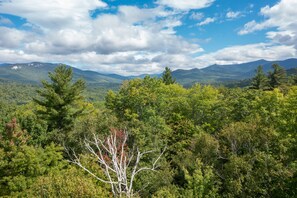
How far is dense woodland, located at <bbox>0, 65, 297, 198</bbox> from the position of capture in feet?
61.9

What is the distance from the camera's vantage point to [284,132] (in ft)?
88.1

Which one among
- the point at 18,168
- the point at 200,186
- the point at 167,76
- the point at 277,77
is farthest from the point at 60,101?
the point at 277,77

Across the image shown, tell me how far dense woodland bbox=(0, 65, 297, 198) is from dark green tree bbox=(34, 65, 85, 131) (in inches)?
5.2

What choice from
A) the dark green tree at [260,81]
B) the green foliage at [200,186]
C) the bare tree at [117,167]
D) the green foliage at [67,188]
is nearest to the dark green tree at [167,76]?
the dark green tree at [260,81]

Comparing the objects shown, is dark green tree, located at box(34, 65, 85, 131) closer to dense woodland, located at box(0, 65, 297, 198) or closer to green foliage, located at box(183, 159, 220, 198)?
dense woodland, located at box(0, 65, 297, 198)

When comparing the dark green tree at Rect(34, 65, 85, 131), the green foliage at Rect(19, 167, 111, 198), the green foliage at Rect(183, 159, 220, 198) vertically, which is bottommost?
the green foliage at Rect(183, 159, 220, 198)

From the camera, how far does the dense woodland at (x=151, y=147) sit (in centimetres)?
1886

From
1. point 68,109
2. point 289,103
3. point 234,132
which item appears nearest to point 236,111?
point 289,103

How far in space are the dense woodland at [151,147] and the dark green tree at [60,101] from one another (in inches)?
5.2

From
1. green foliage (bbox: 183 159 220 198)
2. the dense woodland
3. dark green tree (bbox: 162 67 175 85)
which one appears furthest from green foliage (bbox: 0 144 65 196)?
dark green tree (bbox: 162 67 175 85)

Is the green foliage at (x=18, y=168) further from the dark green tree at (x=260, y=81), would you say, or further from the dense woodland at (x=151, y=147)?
the dark green tree at (x=260, y=81)

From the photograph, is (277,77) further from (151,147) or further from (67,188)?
(67,188)

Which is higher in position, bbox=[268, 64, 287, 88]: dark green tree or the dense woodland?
bbox=[268, 64, 287, 88]: dark green tree

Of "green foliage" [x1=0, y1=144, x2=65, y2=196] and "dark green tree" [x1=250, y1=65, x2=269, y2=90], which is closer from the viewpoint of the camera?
"green foliage" [x1=0, y1=144, x2=65, y2=196]
